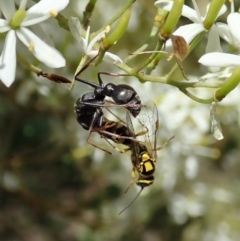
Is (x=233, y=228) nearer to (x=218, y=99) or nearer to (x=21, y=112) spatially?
(x=21, y=112)

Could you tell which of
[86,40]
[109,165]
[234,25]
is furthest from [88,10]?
[109,165]

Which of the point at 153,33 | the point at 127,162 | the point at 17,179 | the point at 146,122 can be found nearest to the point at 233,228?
the point at 127,162

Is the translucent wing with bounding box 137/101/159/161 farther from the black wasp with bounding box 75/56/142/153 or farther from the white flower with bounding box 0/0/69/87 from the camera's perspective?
the white flower with bounding box 0/0/69/87

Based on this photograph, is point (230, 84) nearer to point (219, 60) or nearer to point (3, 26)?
point (219, 60)

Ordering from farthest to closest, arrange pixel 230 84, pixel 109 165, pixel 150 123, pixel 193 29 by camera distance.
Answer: pixel 109 165 → pixel 150 123 → pixel 193 29 → pixel 230 84

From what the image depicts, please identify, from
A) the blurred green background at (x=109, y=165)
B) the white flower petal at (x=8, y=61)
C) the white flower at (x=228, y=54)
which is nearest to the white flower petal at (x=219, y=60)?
the white flower at (x=228, y=54)

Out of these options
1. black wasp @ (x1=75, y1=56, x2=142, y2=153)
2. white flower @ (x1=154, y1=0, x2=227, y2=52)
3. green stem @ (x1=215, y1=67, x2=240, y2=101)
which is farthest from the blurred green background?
green stem @ (x1=215, y1=67, x2=240, y2=101)
